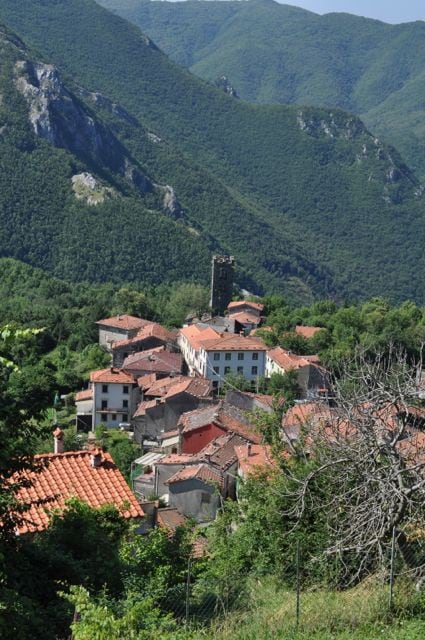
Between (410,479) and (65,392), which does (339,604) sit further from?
(65,392)

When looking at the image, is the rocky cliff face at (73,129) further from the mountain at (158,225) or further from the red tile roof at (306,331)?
the red tile roof at (306,331)

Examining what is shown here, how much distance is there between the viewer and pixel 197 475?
26219 millimetres

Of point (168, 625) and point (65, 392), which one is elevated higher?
point (168, 625)

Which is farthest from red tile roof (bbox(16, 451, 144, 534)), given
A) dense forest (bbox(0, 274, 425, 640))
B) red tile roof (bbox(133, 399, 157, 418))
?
red tile roof (bbox(133, 399, 157, 418))

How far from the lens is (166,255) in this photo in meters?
120

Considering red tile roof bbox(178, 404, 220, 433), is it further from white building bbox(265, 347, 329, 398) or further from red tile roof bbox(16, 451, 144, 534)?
red tile roof bbox(16, 451, 144, 534)

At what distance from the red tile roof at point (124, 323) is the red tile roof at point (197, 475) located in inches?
1321

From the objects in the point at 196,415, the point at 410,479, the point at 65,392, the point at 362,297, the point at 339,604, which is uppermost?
the point at 410,479

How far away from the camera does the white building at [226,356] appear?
165 feet

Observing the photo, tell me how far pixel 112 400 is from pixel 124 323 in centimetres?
1753

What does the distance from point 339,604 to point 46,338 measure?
55.5 metres

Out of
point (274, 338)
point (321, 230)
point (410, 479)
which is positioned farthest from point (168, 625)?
point (321, 230)

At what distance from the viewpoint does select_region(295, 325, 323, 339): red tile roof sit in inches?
2217

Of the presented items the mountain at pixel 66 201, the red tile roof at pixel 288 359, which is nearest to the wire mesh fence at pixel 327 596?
the red tile roof at pixel 288 359
